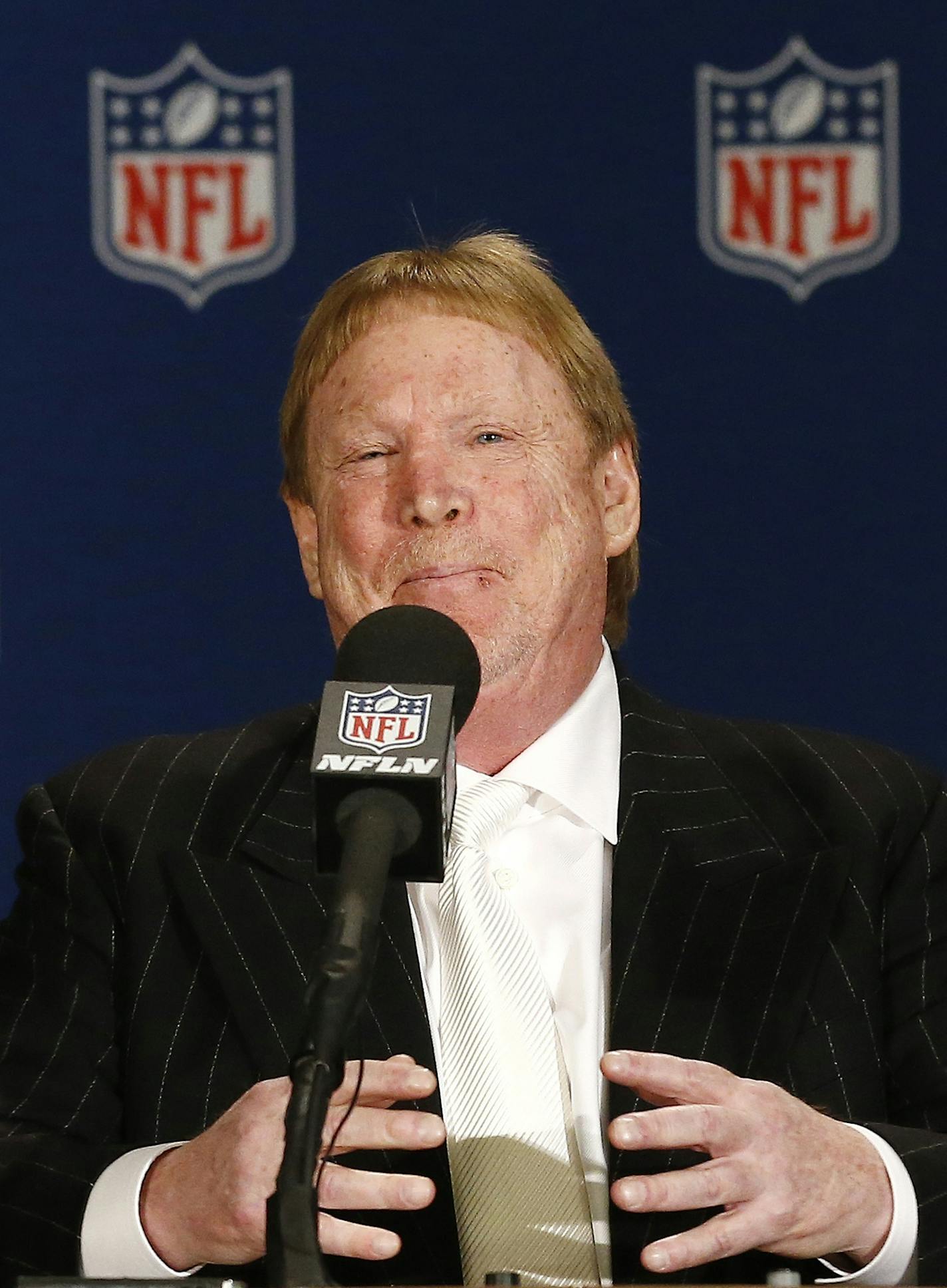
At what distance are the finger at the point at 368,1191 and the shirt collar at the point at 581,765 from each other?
1.97ft

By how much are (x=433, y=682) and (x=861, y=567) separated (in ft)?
4.41

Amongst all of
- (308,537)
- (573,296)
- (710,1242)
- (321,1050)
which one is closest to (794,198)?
(573,296)

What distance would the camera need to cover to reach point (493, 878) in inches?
71.3

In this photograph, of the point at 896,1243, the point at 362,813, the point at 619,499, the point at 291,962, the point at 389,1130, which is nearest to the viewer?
the point at 362,813

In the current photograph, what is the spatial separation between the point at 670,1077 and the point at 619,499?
86 centimetres

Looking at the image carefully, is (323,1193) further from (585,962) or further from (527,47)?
(527,47)

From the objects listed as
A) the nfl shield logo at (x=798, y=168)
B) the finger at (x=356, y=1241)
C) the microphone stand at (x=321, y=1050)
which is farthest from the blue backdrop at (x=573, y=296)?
the microphone stand at (x=321, y=1050)

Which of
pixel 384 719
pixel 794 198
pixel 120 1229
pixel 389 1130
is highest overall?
pixel 794 198

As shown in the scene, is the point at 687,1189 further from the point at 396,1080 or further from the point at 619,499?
the point at 619,499

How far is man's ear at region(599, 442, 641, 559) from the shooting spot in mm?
2057

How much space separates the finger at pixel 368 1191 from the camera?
1304mm

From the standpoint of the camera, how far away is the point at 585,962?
5.90 feet

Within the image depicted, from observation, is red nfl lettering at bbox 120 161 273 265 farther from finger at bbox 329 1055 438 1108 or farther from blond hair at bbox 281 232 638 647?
finger at bbox 329 1055 438 1108

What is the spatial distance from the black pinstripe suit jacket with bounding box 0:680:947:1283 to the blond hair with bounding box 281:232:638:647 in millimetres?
359
